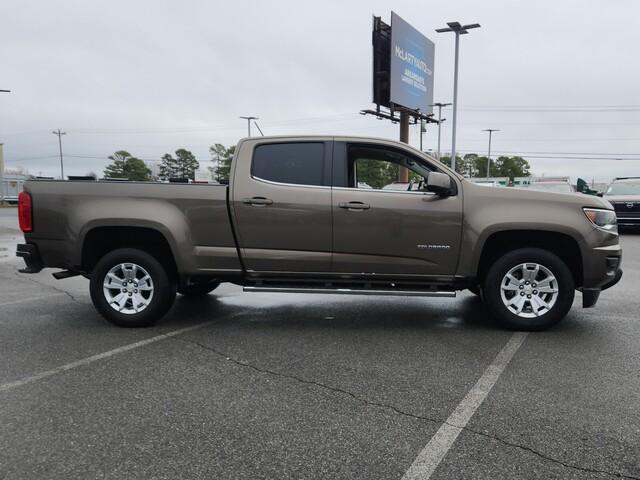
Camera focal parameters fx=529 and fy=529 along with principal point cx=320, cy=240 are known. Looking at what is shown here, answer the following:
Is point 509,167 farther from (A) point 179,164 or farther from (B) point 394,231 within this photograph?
(B) point 394,231

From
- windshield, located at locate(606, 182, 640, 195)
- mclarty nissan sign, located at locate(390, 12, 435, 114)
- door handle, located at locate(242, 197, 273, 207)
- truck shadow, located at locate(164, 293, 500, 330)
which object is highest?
mclarty nissan sign, located at locate(390, 12, 435, 114)

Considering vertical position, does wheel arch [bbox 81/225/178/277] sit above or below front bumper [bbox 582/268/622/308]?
above

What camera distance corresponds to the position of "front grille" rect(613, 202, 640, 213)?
1653 cm

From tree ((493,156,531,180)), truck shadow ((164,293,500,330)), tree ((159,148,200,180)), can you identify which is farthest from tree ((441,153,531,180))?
truck shadow ((164,293,500,330))

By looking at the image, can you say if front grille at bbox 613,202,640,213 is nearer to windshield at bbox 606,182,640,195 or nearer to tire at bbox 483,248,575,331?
windshield at bbox 606,182,640,195

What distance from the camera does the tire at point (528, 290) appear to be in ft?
16.9

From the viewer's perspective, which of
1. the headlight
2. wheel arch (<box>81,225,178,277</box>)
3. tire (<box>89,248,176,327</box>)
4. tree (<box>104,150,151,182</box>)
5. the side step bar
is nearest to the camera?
the headlight

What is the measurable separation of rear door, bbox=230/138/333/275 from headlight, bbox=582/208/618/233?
8.26ft

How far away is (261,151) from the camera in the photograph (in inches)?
216

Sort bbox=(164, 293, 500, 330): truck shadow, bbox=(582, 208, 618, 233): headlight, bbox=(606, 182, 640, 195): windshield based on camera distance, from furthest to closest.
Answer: bbox=(606, 182, 640, 195): windshield, bbox=(164, 293, 500, 330): truck shadow, bbox=(582, 208, 618, 233): headlight

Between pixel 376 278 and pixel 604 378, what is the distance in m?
2.18

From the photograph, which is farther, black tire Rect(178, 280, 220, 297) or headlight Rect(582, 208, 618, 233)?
black tire Rect(178, 280, 220, 297)

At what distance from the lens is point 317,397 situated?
3.65 meters

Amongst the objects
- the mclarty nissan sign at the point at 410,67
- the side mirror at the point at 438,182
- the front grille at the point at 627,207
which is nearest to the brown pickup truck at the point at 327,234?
the side mirror at the point at 438,182
